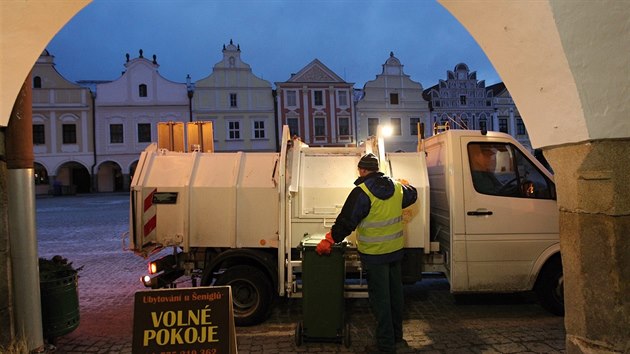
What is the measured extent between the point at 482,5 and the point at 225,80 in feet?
123

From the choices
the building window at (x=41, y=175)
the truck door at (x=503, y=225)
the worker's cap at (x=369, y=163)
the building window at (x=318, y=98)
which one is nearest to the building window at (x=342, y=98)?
the building window at (x=318, y=98)

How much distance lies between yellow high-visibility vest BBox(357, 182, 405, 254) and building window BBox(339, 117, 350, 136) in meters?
36.0

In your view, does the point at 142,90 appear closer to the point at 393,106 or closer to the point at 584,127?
the point at 393,106

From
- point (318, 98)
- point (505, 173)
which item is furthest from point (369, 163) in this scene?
point (318, 98)

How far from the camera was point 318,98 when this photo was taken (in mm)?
39562

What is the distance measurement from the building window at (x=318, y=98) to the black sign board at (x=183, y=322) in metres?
36.9

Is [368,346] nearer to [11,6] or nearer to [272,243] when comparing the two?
[272,243]

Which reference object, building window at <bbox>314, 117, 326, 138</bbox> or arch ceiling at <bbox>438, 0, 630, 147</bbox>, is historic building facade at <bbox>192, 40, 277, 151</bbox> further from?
arch ceiling at <bbox>438, 0, 630, 147</bbox>

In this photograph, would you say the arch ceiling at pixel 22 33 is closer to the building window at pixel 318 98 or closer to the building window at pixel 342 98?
the building window at pixel 318 98

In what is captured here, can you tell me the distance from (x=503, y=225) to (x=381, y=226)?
192 centimetres

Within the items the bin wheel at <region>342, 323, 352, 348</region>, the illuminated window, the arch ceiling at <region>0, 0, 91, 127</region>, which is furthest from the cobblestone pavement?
the illuminated window

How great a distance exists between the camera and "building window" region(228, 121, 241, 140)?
126 feet

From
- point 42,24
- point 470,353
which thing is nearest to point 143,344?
point 42,24

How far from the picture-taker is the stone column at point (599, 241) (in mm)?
2793
